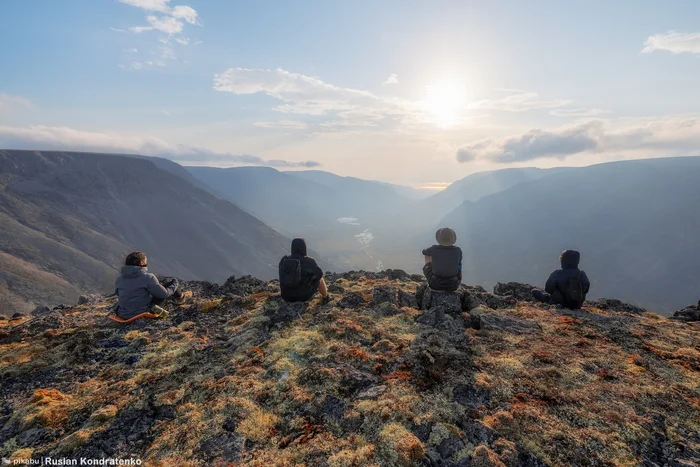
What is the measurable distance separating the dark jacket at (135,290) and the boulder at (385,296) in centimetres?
794

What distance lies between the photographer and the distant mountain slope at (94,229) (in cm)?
9431

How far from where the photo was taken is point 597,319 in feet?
37.4

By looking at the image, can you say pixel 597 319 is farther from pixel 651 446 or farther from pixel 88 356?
pixel 88 356

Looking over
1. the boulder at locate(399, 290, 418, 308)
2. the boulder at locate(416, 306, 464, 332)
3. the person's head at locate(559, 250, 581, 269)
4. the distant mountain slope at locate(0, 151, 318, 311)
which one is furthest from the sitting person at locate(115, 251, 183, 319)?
the distant mountain slope at locate(0, 151, 318, 311)

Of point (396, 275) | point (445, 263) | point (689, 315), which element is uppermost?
point (445, 263)

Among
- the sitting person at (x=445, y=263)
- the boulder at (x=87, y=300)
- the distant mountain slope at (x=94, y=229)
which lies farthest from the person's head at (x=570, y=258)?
the distant mountain slope at (x=94, y=229)

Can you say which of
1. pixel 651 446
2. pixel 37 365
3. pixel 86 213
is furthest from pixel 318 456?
pixel 86 213

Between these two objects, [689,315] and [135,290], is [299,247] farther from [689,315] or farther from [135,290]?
[689,315]

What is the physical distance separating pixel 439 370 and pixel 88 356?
9815 millimetres

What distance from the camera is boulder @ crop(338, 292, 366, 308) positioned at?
1270cm

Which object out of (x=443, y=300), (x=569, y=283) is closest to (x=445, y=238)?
(x=443, y=300)

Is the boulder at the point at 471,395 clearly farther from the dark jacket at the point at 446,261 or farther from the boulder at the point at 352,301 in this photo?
the boulder at the point at 352,301

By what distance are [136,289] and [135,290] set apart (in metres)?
0.06

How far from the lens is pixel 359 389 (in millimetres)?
6953
